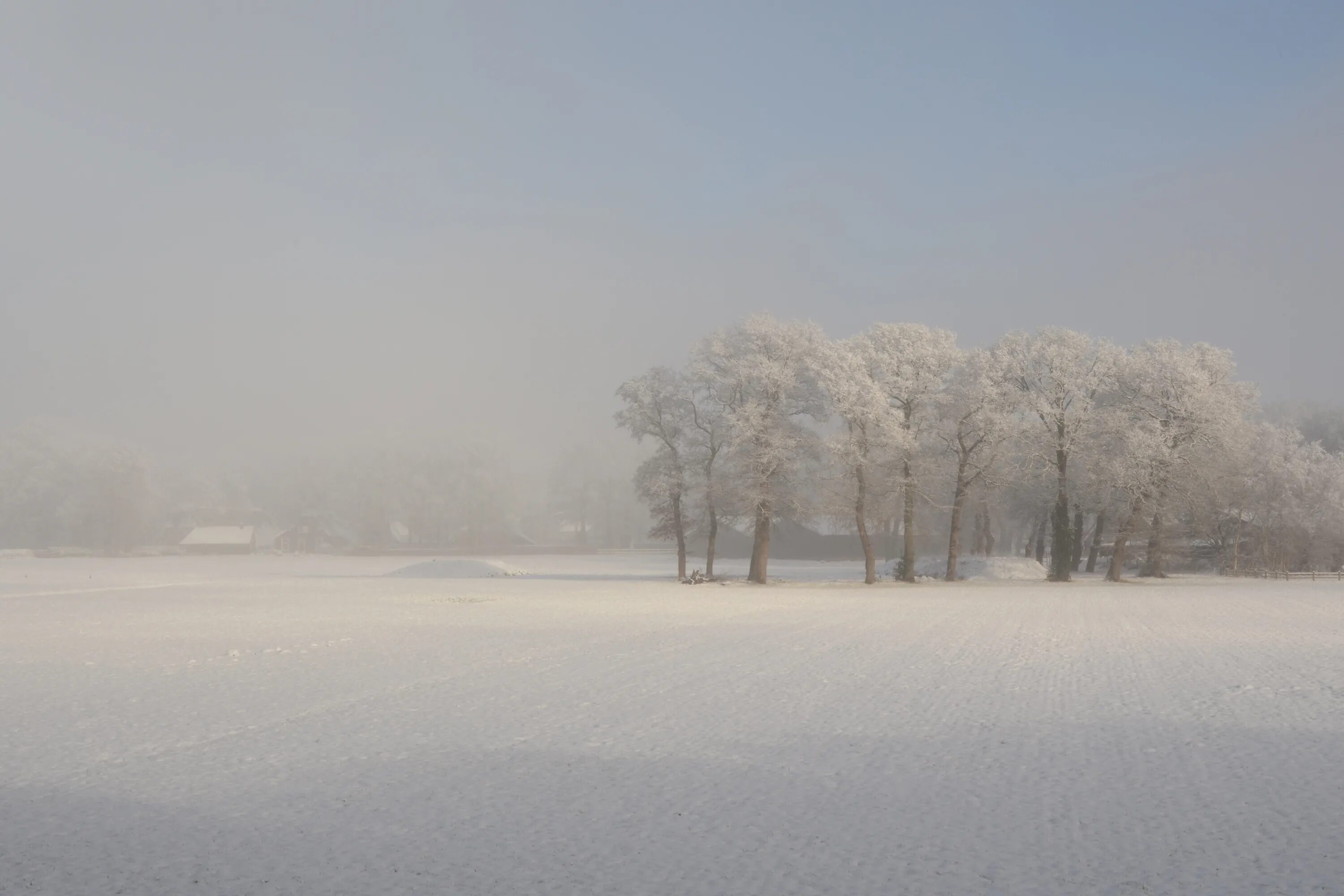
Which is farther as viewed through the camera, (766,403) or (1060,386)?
(1060,386)

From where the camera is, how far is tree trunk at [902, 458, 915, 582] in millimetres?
53562

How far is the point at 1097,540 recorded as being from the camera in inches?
2781

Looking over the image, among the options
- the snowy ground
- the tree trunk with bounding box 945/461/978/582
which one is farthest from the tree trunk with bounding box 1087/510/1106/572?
the snowy ground

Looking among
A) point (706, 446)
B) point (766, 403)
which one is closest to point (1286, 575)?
point (766, 403)

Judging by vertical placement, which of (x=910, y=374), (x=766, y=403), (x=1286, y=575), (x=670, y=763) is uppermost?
(x=910, y=374)

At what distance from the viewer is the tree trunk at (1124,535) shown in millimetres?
55969

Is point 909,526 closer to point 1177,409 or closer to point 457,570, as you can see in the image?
point 1177,409

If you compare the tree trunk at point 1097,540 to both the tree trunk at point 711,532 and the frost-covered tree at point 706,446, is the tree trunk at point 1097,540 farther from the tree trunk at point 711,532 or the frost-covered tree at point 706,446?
the frost-covered tree at point 706,446

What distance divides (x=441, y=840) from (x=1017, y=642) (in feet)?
63.8

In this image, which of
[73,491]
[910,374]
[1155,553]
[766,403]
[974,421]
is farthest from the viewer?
[73,491]

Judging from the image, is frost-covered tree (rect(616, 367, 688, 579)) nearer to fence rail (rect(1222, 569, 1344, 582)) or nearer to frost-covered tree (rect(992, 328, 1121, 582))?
frost-covered tree (rect(992, 328, 1121, 582))

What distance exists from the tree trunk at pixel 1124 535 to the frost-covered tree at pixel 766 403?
18.9 metres

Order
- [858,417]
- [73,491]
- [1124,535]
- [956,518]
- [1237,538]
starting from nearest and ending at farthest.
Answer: [858,417] → [956,518] → [1124,535] → [1237,538] → [73,491]

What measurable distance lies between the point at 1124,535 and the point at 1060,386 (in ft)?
31.0
